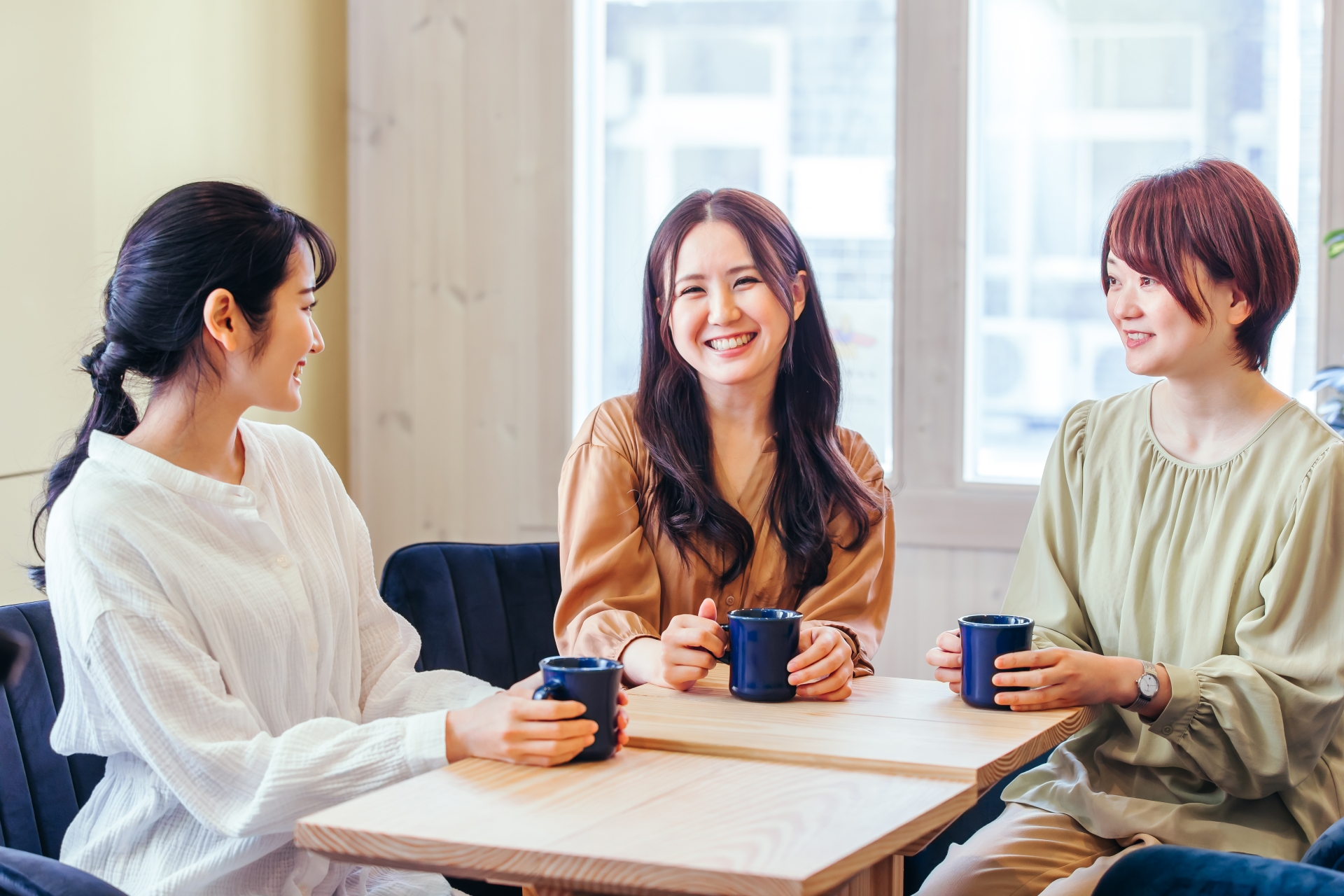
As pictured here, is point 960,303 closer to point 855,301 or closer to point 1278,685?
point 855,301


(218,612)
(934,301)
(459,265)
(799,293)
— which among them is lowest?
(218,612)

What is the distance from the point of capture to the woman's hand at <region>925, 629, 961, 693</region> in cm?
143

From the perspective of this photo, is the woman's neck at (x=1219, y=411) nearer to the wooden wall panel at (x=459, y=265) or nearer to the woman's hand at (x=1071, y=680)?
the woman's hand at (x=1071, y=680)

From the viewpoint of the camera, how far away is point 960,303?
2.99 m

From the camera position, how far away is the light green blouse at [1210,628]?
1416mm

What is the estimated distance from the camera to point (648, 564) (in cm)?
170

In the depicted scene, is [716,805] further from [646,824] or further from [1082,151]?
[1082,151]

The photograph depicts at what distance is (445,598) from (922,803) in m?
1.16

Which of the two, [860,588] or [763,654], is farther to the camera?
[860,588]

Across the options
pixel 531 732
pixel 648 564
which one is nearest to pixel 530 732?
pixel 531 732

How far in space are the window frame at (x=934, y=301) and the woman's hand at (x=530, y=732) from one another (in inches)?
76.0

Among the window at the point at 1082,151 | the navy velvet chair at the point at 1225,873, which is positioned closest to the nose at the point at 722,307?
the navy velvet chair at the point at 1225,873

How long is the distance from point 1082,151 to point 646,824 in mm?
2511

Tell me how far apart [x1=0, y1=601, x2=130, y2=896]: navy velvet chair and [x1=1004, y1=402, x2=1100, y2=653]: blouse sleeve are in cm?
119
